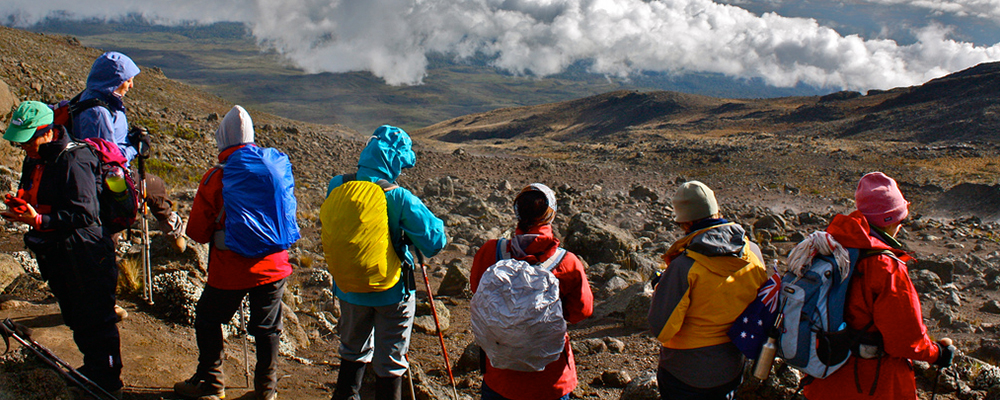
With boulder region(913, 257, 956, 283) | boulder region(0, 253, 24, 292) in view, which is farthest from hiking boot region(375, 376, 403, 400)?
boulder region(913, 257, 956, 283)

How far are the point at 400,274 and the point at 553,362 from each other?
96 cm

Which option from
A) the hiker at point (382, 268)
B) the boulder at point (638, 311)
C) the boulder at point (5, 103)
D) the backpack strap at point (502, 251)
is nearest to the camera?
the backpack strap at point (502, 251)

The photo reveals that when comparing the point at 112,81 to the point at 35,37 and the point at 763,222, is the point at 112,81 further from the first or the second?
the point at 35,37

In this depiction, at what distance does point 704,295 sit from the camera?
2506mm

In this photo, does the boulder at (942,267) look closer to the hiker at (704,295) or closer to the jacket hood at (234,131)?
the hiker at (704,295)

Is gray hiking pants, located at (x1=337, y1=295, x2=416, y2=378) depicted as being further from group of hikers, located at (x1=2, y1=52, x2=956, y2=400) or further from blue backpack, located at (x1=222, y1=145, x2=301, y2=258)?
blue backpack, located at (x1=222, y1=145, x2=301, y2=258)

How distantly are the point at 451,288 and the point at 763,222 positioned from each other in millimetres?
8072

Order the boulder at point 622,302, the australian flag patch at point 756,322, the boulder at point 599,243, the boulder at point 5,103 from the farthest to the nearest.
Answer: the boulder at point 5,103, the boulder at point 599,243, the boulder at point 622,302, the australian flag patch at point 756,322

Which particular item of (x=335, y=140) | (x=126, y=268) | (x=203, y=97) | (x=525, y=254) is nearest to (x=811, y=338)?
(x=525, y=254)

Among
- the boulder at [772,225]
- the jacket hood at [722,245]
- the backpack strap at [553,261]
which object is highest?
the jacket hood at [722,245]

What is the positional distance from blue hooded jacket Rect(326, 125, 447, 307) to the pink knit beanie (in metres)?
1.94

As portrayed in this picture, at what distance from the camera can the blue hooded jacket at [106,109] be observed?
3.51 metres

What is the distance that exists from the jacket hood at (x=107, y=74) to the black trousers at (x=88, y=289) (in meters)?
1.17

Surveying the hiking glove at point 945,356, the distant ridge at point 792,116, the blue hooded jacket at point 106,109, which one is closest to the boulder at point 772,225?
the hiking glove at point 945,356
